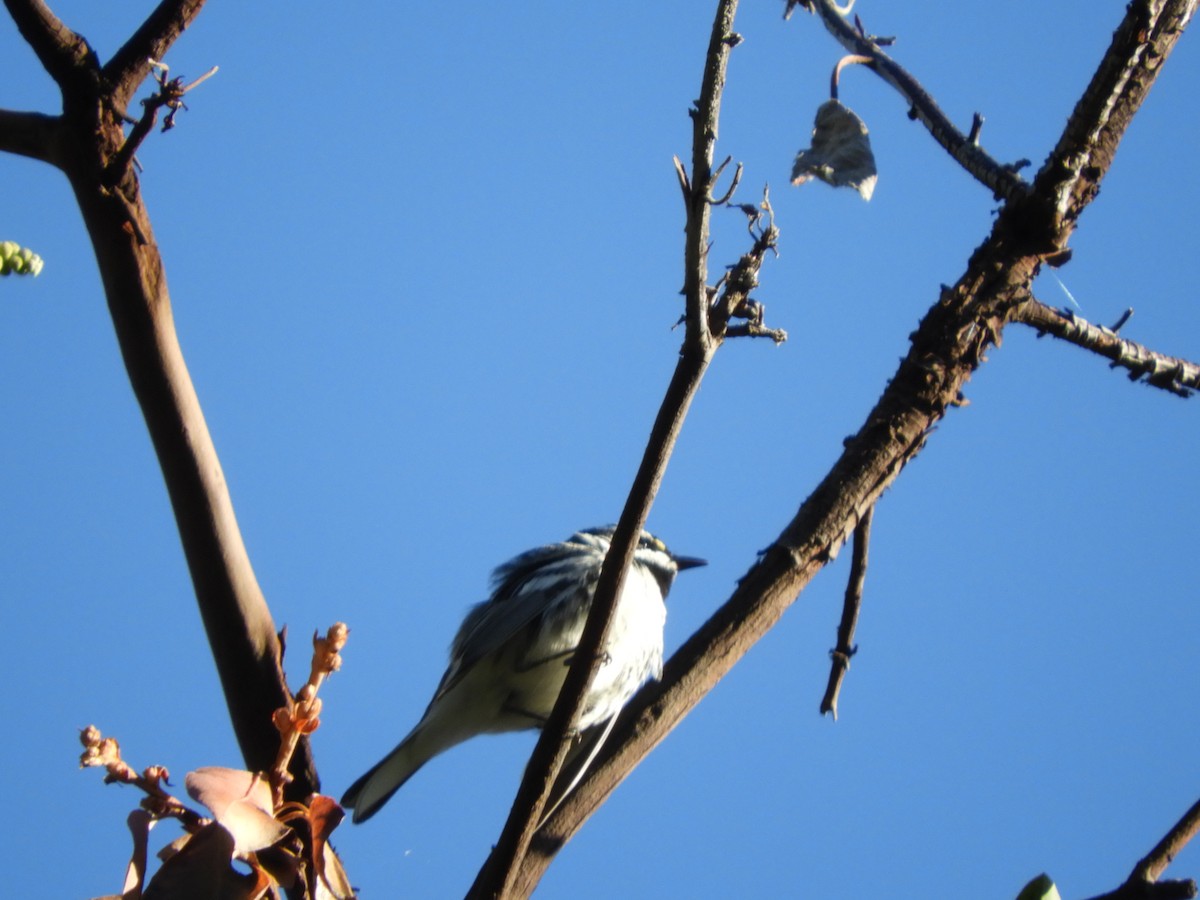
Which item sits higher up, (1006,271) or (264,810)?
(1006,271)

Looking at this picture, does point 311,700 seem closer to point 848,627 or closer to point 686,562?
point 848,627

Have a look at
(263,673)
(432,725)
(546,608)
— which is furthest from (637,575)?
(263,673)

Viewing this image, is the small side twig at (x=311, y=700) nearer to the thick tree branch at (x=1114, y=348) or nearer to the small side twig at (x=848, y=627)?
the small side twig at (x=848, y=627)

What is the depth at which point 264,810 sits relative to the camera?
1708mm

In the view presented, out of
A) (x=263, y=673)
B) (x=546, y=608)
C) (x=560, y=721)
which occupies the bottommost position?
(x=560, y=721)

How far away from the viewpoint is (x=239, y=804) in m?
1.67

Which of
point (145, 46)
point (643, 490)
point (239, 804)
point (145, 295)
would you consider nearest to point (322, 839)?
point (239, 804)

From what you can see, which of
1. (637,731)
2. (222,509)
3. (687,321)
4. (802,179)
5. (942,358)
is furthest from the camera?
(802,179)

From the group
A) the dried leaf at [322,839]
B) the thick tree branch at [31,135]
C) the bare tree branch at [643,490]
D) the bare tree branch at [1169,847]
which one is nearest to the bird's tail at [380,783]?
the bare tree branch at [643,490]

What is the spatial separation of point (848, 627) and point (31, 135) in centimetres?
223

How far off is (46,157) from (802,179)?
1746mm

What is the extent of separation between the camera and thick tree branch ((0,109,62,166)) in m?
2.18

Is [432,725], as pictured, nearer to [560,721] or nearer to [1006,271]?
[560,721]

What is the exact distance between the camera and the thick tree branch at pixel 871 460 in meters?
2.58
